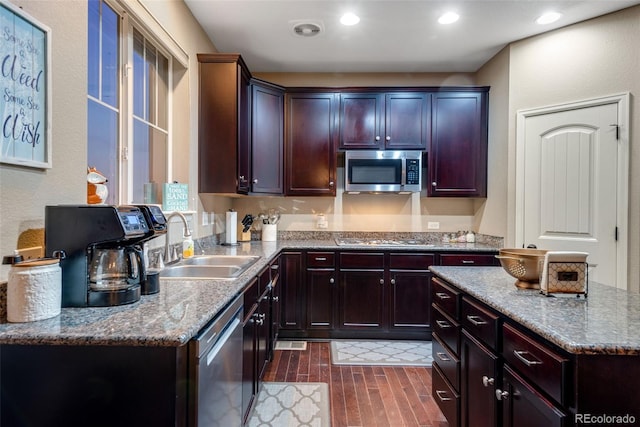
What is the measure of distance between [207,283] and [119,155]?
3.27 feet

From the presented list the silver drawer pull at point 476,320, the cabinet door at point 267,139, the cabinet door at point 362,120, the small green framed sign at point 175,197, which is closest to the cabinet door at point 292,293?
the cabinet door at point 267,139

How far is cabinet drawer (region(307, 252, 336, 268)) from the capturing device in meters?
3.25

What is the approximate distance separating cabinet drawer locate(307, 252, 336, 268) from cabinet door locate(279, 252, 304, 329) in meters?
0.10

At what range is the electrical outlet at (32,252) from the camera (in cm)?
114

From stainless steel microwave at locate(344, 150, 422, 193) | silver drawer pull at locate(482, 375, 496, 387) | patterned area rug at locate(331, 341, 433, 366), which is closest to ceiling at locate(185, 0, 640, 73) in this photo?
stainless steel microwave at locate(344, 150, 422, 193)

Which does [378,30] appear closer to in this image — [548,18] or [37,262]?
[548,18]

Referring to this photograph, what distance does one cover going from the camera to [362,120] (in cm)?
356

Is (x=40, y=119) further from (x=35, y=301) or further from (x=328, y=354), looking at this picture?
(x=328, y=354)

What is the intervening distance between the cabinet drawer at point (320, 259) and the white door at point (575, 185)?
1.71m

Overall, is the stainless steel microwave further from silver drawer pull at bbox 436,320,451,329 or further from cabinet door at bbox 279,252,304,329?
silver drawer pull at bbox 436,320,451,329

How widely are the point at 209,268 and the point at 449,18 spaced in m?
2.69

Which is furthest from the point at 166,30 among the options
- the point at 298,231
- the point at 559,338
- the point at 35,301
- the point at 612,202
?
the point at 612,202

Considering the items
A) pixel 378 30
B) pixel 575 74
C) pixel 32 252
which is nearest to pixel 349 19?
pixel 378 30

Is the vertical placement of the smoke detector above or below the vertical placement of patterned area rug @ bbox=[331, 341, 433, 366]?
above
